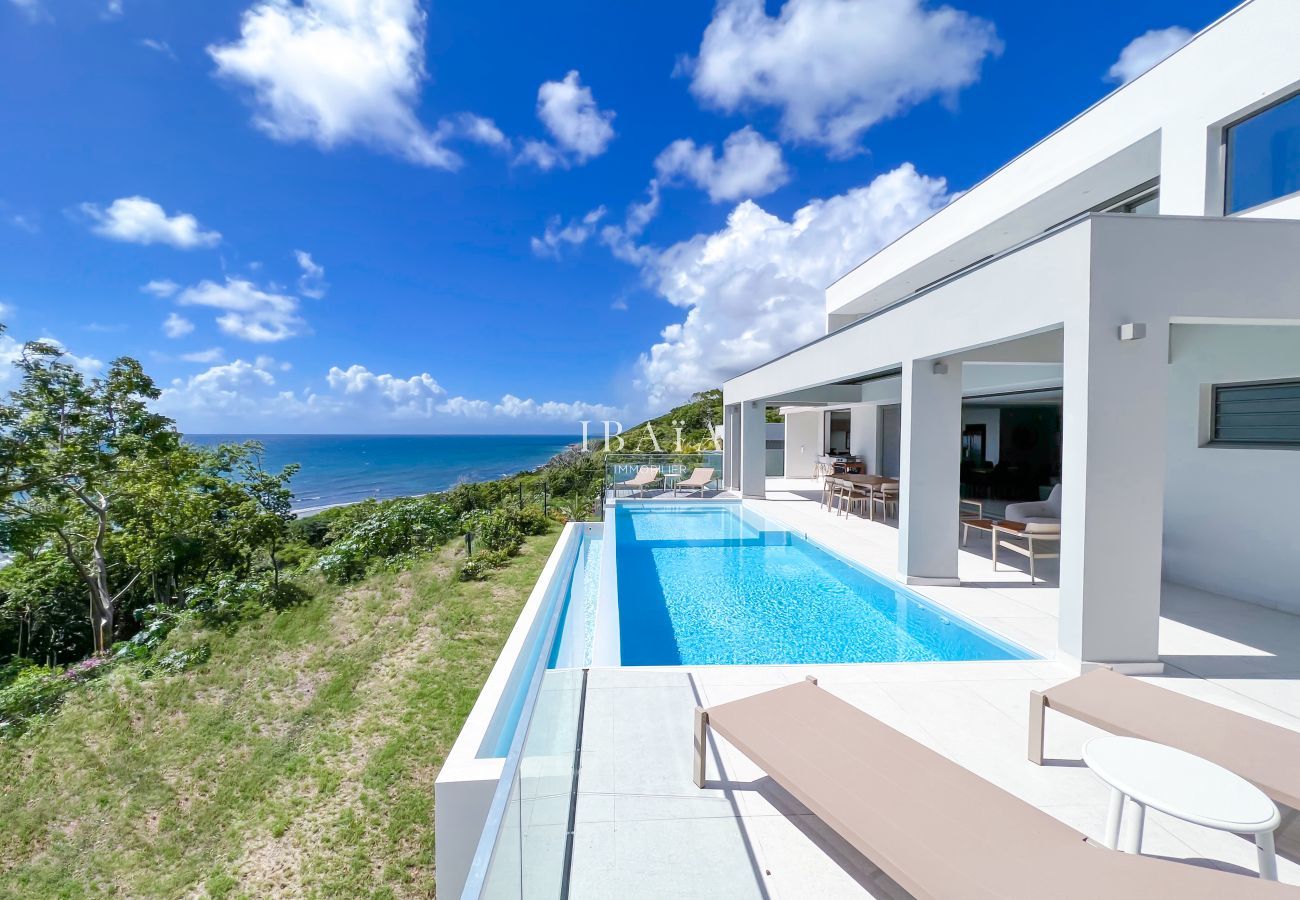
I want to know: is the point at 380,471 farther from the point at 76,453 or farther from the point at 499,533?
the point at 499,533

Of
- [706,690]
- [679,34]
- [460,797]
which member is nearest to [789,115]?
[679,34]

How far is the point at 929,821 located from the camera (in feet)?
7.26

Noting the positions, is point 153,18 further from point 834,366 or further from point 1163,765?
point 1163,765

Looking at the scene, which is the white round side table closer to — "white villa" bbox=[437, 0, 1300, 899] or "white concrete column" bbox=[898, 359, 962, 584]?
"white villa" bbox=[437, 0, 1300, 899]

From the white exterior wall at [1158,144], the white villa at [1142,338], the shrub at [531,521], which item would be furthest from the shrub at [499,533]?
the white exterior wall at [1158,144]

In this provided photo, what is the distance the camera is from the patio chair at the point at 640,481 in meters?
16.8

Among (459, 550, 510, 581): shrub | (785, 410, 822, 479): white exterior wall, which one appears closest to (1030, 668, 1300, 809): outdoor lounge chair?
(459, 550, 510, 581): shrub

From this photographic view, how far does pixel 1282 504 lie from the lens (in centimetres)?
575

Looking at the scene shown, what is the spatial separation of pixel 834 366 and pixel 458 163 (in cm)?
2256

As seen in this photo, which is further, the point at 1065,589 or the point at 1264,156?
the point at 1264,156

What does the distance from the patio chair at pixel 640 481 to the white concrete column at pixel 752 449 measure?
9.36 ft

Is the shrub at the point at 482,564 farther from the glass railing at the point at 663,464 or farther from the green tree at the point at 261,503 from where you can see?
the green tree at the point at 261,503

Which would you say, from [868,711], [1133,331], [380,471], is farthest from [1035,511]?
[380,471]

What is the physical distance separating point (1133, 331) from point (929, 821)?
4.28 metres
